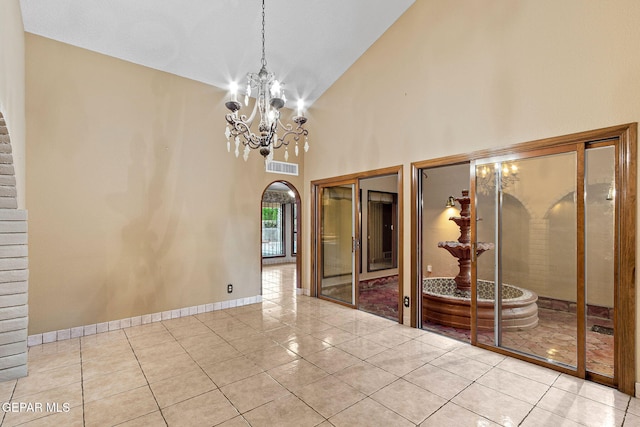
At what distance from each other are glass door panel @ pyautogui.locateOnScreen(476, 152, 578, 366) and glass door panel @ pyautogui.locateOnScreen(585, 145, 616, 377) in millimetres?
108

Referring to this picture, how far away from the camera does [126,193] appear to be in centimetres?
406

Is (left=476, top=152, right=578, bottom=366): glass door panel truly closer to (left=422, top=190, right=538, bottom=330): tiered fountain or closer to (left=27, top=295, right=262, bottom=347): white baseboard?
(left=422, top=190, right=538, bottom=330): tiered fountain

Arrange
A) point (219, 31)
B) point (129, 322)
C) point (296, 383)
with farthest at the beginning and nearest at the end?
1. point (129, 322)
2. point (219, 31)
3. point (296, 383)

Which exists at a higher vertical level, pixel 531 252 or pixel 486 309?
pixel 531 252

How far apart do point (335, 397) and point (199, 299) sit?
3025 mm

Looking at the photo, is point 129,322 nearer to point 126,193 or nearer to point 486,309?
point 126,193

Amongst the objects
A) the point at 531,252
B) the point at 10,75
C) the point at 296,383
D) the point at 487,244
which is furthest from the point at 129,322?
the point at 531,252

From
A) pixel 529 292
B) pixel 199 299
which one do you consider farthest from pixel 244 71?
pixel 529 292

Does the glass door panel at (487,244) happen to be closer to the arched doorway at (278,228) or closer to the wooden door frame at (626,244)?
the wooden door frame at (626,244)

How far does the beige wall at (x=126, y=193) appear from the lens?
3.54 metres

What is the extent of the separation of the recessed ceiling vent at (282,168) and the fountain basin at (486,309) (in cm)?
318

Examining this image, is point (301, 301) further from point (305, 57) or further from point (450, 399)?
point (305, 57)

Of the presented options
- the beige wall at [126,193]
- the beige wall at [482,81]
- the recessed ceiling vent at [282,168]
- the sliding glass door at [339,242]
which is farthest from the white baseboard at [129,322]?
the beige wall at [482,81]

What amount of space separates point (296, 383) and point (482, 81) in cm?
369
